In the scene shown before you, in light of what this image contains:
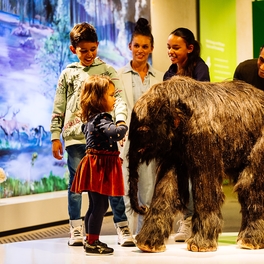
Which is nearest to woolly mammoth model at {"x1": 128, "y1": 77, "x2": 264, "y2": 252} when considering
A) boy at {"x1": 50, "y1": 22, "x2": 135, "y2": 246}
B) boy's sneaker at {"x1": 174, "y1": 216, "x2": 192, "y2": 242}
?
boy at {"x1": 50, "y1": 22, "x2": 135, "y2": 246}

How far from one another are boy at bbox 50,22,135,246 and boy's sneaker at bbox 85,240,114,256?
0.65 feet

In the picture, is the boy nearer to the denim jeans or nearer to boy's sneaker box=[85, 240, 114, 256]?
the denim jeans

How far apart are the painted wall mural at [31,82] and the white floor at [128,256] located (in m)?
1.25

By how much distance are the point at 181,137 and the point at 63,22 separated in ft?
7.48

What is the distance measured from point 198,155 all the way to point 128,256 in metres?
0.47

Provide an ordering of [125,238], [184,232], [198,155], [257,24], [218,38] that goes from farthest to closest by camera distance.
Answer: [218,38], [257,24], [184,232], [125,238], [198,155]

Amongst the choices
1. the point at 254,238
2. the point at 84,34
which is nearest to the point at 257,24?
the point at 84,34

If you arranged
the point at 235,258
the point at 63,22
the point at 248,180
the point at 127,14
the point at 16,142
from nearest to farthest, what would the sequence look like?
the point at 235,258, the point at 248,180, the point at 16,142, the point at 63,22, the point at 127,14

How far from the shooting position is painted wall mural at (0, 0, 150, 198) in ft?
12.1

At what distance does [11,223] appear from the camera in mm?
3512

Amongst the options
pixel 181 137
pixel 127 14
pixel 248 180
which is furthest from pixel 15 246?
pixel 127 14

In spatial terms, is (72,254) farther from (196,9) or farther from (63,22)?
(196,9)

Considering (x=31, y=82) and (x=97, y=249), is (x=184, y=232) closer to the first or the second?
(x=97, y=249)

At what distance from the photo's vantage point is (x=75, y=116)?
2.49 metres
